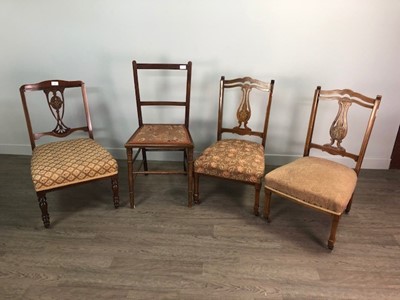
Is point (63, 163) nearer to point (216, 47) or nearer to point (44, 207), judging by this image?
point (44, 207)

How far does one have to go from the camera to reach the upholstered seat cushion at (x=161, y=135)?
2129mm

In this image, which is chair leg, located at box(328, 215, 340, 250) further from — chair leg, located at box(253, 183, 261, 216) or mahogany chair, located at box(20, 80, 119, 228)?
mahogany chair, located at box(20, 80, 119, 228)

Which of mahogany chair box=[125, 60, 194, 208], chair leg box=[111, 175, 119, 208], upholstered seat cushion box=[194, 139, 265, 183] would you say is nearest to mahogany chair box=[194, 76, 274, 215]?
upholstered seat cushion box=[194, 139, 265, 183]

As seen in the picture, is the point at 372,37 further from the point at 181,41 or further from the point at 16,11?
the point at 16,11

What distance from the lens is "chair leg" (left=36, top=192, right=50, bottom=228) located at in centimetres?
194

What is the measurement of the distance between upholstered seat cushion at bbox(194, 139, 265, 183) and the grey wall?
2.28 feet

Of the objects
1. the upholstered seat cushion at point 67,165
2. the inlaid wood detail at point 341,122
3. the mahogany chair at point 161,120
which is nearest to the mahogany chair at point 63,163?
the upholstered seat cushion at point 67,165

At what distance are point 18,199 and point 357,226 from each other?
104 inches

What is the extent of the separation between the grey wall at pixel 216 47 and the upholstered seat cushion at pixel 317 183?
0.85 m

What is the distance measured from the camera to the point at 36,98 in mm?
2840

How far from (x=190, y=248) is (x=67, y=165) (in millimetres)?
1000

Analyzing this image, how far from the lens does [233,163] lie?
6.76 ft

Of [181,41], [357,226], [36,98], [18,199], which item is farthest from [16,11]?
[357,226]

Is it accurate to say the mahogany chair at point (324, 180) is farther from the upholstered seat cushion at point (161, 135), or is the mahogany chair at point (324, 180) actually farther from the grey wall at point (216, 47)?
the upholstered seat cushion at point (161, 135)
